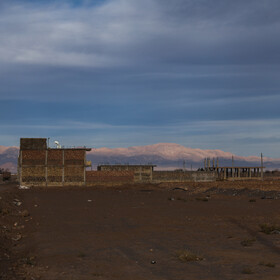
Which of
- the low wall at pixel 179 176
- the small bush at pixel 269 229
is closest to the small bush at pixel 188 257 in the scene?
the small bush at pixel 269 229

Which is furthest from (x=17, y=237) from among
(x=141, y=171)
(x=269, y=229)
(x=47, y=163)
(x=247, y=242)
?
(x=141, y=171)

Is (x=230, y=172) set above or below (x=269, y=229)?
above

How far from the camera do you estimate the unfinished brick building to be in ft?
215

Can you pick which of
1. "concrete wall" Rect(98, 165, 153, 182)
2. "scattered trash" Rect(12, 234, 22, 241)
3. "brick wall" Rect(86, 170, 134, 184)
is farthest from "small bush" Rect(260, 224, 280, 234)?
"concrete wall" Rect(98, 165, 153, 182)

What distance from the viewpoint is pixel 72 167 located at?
2645 inches

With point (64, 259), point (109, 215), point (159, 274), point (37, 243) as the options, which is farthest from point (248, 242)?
point (109, 215)

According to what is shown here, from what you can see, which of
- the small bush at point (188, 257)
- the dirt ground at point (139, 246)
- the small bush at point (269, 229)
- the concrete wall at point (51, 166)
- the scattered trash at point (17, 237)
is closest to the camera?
the dirt ground at point (139, 246)

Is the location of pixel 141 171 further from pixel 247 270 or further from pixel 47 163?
pixel 247 270

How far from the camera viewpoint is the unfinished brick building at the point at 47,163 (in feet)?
215

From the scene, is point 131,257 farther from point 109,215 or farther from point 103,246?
point 109,215

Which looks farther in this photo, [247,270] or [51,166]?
[51,166]

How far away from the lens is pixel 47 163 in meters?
66.0

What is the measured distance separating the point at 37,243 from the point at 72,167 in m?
51.7

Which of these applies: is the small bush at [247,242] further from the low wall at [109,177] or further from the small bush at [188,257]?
the low wall at [109,177]
